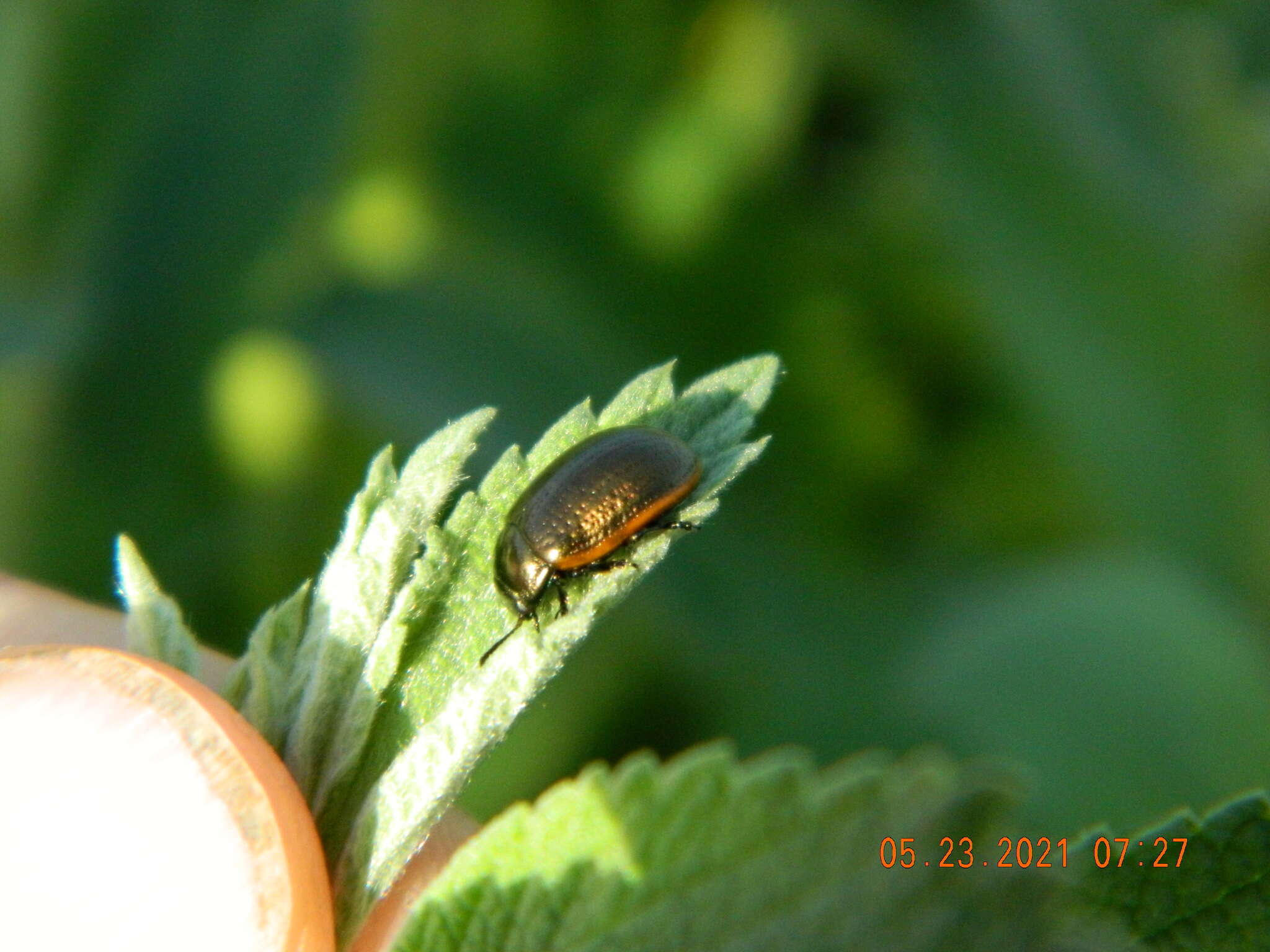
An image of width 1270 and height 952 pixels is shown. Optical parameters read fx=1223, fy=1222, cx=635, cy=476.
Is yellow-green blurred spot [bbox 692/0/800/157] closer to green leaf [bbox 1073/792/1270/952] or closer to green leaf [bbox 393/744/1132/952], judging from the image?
green leaf [bbox 1073/792/1270/952]

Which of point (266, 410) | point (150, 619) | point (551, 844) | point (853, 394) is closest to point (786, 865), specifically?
point (551, 844)

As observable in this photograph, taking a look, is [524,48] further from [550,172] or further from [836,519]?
[836,519]

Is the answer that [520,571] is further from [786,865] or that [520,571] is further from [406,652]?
[786,865]

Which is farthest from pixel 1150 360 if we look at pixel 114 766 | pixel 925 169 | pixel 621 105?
pixel 114 766
